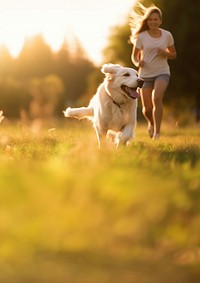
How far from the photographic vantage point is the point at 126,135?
25.7 feet

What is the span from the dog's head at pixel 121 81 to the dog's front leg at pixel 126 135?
1.42 feet

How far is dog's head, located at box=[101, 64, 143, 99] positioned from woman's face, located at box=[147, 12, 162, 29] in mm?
2827

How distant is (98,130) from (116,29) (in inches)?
846

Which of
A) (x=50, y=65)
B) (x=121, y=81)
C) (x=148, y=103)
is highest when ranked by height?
(x=121, y=81)

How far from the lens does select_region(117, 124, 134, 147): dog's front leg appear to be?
25.6 feet

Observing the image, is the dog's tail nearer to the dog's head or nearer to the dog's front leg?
the dog's head

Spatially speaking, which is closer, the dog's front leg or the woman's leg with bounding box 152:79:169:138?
the dog's front leg

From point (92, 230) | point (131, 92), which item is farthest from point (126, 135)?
point (92, 230)

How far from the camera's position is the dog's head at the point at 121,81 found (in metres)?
7.93

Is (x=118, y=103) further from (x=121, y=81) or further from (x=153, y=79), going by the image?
(x=153, y=79)

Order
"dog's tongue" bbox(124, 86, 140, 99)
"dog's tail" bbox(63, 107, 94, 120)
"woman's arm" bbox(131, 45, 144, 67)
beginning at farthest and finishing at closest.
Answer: "woman's arm" bbox(131, 45, 144, 67) < "dog's tail" bbox(63, 107, 94, 120) < "dog's tongue" bbox(124, 86, 140, 99)

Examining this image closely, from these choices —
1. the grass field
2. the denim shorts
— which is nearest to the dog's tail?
the denim shorts

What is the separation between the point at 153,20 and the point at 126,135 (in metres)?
3.46

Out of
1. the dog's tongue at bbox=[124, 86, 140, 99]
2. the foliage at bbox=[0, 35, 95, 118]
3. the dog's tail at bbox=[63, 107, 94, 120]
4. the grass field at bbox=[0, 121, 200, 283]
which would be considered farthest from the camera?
the foliage at bbox=[0, 35, 95, 118]
